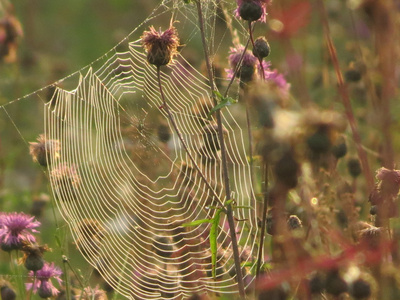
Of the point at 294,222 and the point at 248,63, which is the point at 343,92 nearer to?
the point at 294,222

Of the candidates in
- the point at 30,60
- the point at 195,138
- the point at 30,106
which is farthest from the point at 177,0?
the point at 30,106

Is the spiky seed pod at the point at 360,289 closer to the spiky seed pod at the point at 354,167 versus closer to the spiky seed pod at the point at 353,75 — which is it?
the spiky seed pod at the point at 354,167

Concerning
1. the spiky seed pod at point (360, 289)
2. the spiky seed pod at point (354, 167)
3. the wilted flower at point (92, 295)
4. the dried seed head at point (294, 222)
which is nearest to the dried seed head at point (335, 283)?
the spiky seed pod at point (360, 289)

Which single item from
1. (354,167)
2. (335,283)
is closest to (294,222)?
(335,283)

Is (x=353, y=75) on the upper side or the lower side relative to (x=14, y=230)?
upper

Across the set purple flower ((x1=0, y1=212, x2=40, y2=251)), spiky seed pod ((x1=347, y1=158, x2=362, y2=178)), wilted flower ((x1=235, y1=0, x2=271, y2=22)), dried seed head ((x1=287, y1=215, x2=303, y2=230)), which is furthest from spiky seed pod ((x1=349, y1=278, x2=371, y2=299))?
spiky seed pod ((x1=347, y1=158, x2=362, y2=178))

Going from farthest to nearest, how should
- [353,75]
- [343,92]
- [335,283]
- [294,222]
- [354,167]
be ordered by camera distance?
[353,75] < [354,167] < [294,222] < [343,92] < [335,283]
